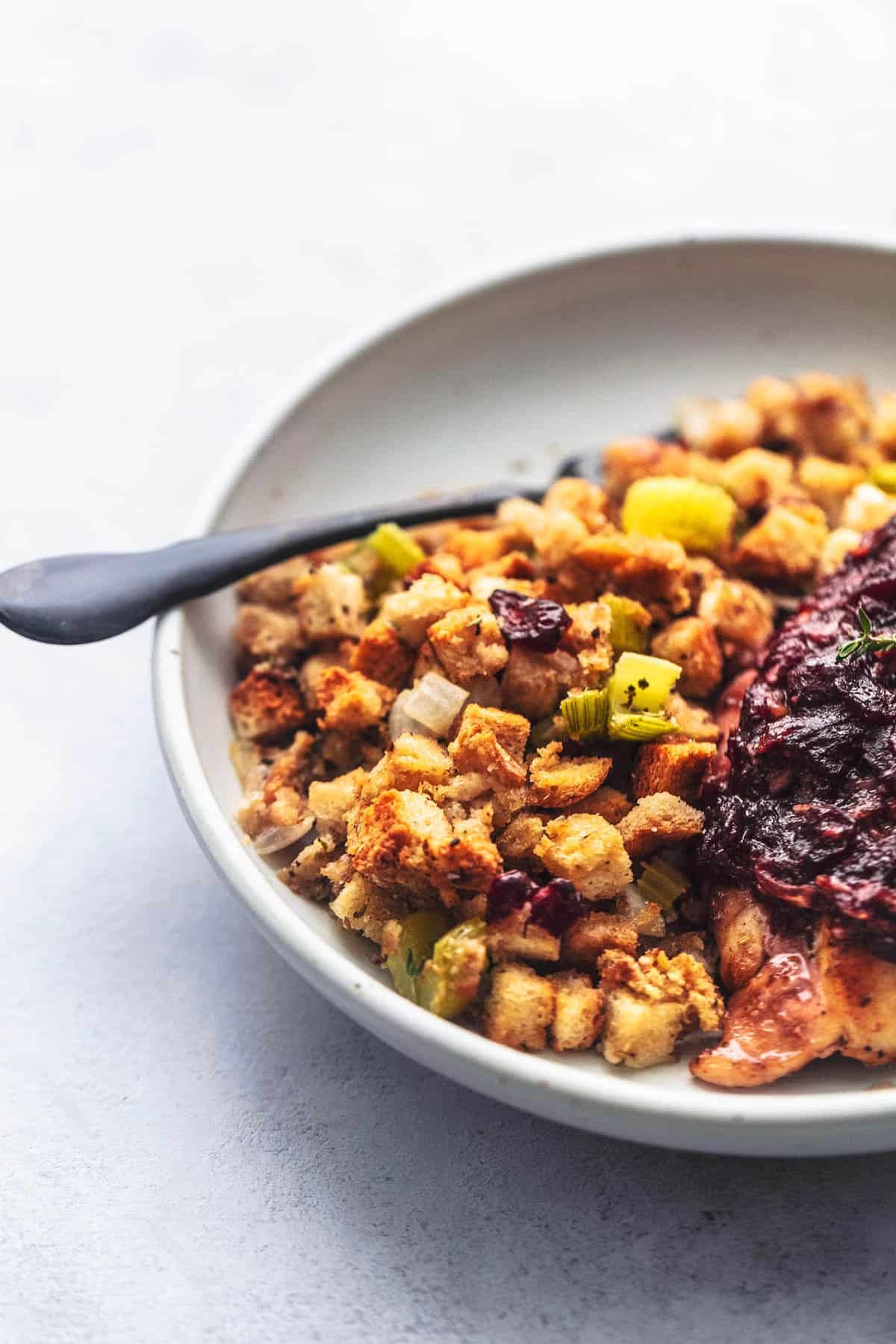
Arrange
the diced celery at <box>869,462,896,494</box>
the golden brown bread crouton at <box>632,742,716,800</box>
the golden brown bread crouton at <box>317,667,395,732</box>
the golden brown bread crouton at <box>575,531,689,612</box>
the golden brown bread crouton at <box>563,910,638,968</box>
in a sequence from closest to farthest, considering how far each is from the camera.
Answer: the golden brown bread crouton at <box>563,910,638,968</box> → the golden brown bread crouton at <box>632,742,716,800</box> → the golden brown bread crouton at <box>317,667,395,732</box> → the golden brown bread crouton at <box>575,531,689,612</box> → the diced celery at <box>869,462,896,494</box>

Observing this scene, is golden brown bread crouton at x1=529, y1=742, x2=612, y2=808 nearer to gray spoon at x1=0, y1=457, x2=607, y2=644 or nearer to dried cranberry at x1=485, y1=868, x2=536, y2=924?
dried cranberry at x1=485, y1=868, x2=536, y2=924

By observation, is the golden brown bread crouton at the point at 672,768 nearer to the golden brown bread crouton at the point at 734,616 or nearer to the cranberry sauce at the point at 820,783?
the cranberry sauce at the point at 820,783

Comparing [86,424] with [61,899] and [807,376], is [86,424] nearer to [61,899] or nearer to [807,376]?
[61,899]

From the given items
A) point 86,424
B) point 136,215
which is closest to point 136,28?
point 136,215

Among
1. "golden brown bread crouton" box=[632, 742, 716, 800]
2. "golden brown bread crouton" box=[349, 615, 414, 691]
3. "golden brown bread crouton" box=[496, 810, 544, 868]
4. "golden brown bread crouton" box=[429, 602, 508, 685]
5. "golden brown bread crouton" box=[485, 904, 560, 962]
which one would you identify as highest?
"golden brown bread crouton" box=[429, 602, 508, 685]

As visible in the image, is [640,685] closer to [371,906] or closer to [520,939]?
[520,939]

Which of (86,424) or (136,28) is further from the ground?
(136,28)

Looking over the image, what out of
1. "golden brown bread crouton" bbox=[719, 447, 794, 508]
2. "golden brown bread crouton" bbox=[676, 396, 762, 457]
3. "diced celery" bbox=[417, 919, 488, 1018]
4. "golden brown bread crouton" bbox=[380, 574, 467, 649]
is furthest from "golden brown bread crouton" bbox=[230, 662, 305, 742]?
"golden brown bread crouton" bbox=[676, 396, 762, 457]
